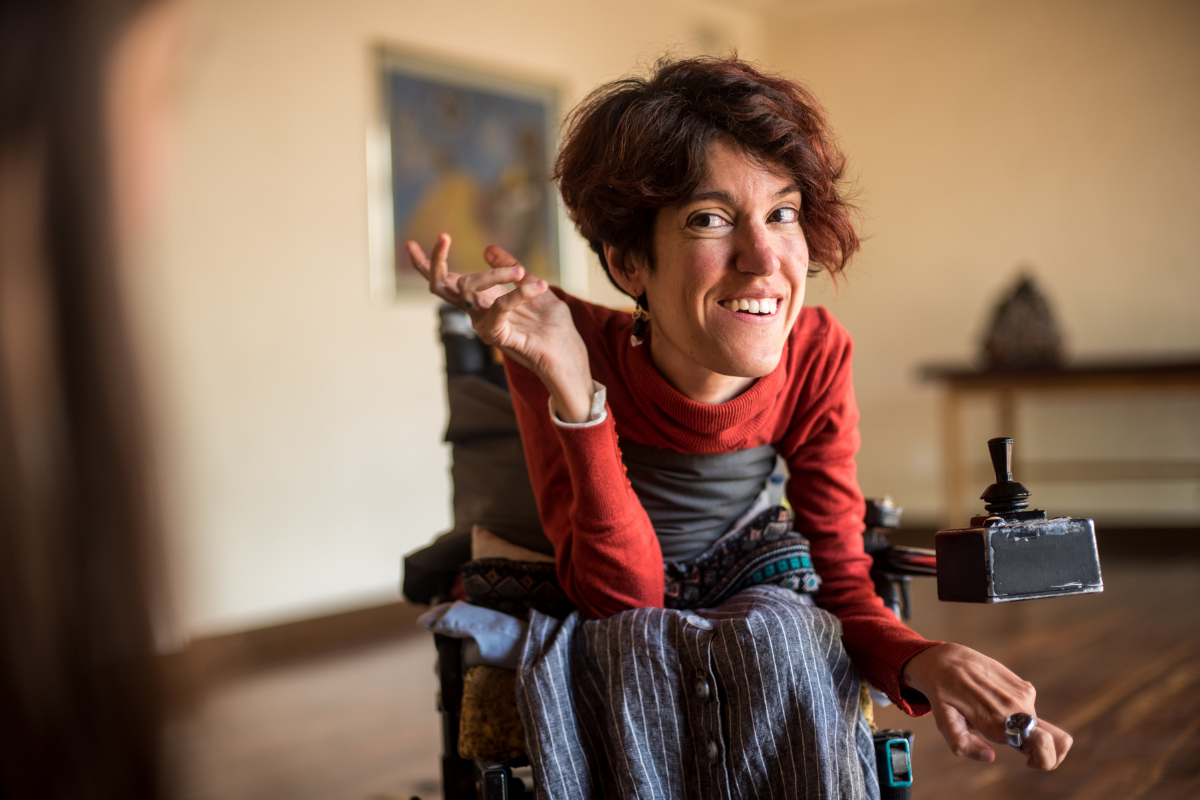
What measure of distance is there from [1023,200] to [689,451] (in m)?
4.37

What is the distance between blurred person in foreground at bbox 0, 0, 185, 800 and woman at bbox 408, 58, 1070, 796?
747 mm

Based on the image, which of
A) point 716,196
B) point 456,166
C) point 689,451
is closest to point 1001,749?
point 689,451

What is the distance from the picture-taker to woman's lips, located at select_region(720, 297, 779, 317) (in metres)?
1.03

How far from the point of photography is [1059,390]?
14.2 feet

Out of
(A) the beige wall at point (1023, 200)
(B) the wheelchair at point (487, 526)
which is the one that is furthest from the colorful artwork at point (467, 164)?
(B) the wheelchair at point (487, 526)

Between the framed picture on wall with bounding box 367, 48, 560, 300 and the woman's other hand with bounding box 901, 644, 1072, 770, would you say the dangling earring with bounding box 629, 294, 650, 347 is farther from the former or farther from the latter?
the framed picture on wall with bounding box 367, 48, 560, 300

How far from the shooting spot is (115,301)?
160 mm

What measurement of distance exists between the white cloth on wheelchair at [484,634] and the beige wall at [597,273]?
114cm

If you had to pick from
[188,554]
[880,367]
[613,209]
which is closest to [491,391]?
[613,209]

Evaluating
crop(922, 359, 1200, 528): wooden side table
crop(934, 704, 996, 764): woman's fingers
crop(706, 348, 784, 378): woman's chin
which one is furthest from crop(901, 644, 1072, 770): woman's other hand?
crop(922, 359, 1200, 528): wooden side table

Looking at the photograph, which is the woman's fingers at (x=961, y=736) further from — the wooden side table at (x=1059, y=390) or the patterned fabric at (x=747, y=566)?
the wooden side table at (x=1059, y=390)

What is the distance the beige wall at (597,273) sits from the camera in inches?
128

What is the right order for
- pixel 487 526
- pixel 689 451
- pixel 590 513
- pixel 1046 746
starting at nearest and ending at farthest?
pixel 1046 746, pixel 590 513, pixel 689 451, pixel 487 526

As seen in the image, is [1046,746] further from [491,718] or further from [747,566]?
[491,718]
